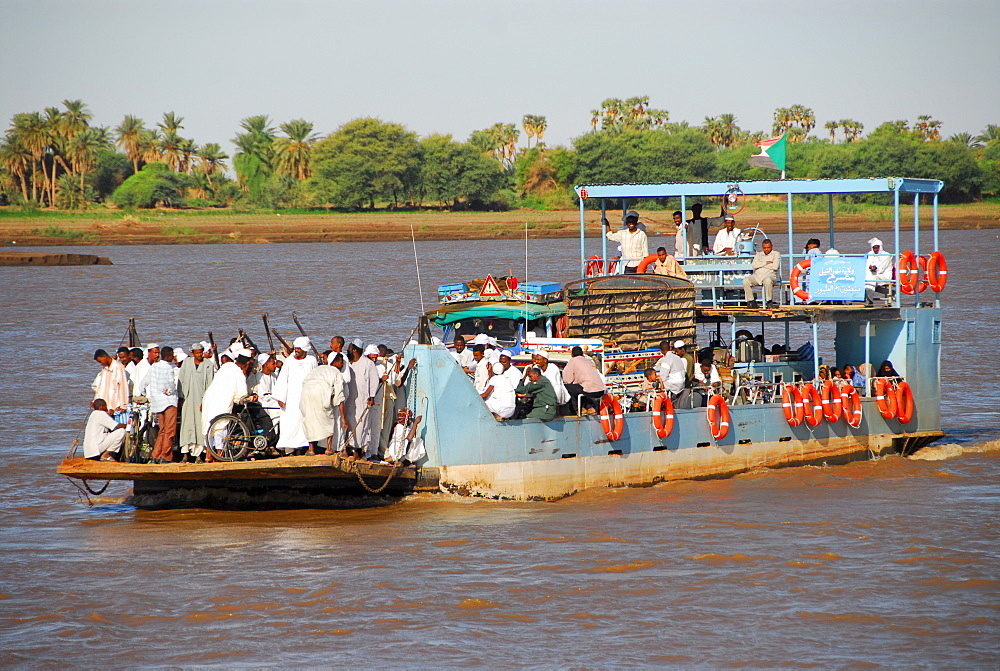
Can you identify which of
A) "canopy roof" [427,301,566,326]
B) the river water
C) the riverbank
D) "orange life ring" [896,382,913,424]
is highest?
the riverbank

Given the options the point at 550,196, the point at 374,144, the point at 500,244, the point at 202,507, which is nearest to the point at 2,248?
the point at 374,144

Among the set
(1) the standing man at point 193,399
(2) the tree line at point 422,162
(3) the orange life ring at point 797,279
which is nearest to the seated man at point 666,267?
(3) the orange life ring at point 797,279

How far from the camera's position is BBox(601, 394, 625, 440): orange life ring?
579 inches

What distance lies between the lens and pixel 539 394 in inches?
559

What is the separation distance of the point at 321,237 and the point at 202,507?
64.3 meters

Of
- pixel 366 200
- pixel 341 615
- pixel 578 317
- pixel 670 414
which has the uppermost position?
pixel 366 200

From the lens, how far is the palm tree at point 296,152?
100625mm

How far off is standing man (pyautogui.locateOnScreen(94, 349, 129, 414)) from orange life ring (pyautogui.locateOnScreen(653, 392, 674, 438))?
6212mm

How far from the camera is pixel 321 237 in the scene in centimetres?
7800

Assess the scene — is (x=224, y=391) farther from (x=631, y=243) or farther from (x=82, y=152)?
(x=82, y=152)

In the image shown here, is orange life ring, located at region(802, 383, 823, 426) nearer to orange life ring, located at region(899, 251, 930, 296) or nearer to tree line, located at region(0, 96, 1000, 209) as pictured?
orange life ring, located at region(899, 251, 930, 296)

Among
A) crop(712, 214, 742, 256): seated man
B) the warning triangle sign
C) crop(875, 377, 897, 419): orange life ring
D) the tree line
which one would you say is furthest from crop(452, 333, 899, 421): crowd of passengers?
the tree line

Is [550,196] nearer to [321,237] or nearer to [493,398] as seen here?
[321,237]

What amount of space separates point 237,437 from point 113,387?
165 centimetres
